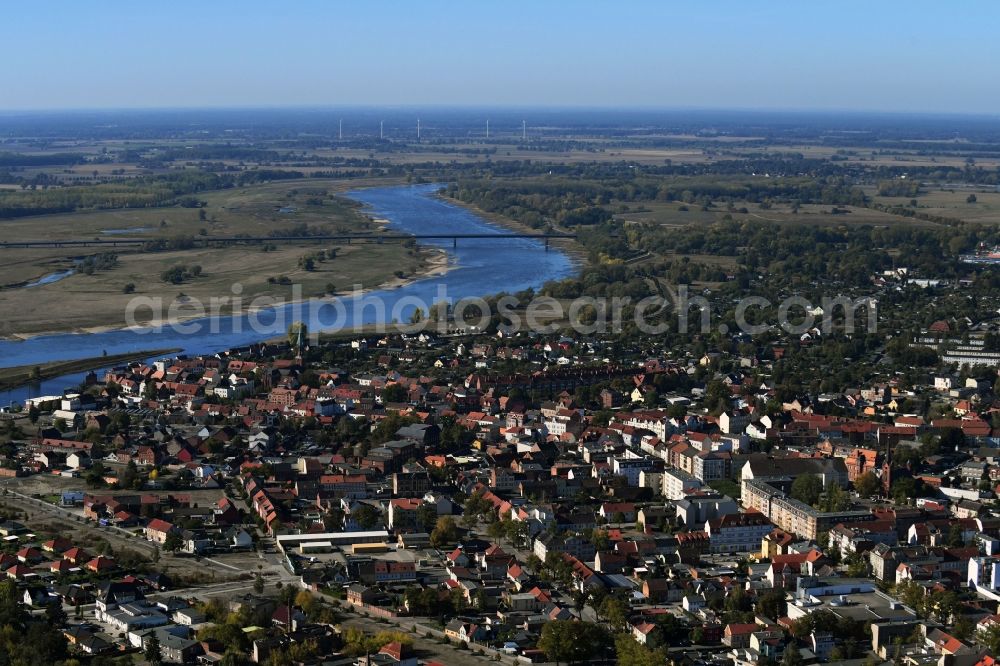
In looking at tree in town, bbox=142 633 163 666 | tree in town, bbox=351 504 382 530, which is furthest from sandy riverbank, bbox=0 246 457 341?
tree in town, bbox=142 633 163 666

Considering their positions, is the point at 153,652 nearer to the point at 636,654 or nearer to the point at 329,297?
the point at 636,654

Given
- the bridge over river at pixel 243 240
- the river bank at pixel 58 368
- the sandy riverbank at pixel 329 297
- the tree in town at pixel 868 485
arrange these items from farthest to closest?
the bridge over river at pixel 243 240, the sandy riverbank at pixel 329 297, the river bank at pixel 58 368, the tree in town at pixel 868 485

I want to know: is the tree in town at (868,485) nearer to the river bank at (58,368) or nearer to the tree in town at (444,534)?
the tree in town at (444,534)

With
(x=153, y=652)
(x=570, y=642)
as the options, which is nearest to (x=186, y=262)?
(x=153, y=652)

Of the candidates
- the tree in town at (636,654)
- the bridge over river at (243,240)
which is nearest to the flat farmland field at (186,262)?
the bridge over river at (243,240)

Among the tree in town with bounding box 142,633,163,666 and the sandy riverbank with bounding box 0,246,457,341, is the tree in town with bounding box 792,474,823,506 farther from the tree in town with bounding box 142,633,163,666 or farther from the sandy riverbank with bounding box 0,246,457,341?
the sandy riverbank with bounding box 0,246,457,341

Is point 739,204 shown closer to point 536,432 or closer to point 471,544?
point 536,432
